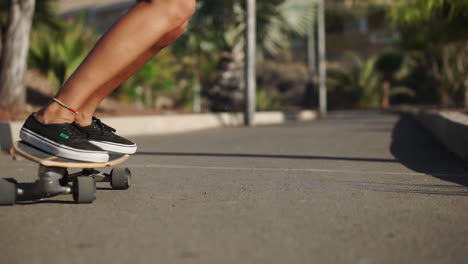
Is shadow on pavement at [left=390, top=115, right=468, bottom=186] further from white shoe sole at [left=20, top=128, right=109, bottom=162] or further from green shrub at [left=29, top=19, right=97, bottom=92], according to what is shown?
green shrub at [left=29, top=19, right=97, bottom=92]

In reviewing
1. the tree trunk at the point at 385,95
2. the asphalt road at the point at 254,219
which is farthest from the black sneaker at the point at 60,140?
the tree trunk at the point at 385,95

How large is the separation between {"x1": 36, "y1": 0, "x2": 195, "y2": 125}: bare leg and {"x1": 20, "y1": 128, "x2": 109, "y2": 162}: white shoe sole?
0.30 ft

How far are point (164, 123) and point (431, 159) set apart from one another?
8305 mm

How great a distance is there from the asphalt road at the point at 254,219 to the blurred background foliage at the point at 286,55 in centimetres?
623

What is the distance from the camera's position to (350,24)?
176ft

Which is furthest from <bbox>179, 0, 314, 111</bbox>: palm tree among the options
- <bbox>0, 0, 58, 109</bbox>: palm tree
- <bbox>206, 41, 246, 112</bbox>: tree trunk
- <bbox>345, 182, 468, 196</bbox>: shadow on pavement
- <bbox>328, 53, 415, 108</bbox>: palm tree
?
<bbox>345, 182, 468, 196</bbox>: shadow on pavement

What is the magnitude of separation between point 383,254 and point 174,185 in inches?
95.6

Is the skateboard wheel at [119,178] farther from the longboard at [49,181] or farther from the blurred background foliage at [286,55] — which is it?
the blurred background foliage at [286,55]

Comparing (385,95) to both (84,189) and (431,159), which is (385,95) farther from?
(84,189)

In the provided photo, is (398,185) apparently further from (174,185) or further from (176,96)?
(176,96)

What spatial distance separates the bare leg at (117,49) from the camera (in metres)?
3.88

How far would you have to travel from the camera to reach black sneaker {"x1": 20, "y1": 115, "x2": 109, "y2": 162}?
385 cm

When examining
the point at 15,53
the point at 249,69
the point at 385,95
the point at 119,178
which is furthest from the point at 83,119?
the point at 385,95

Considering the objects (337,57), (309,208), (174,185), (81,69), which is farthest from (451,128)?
(337,57)
